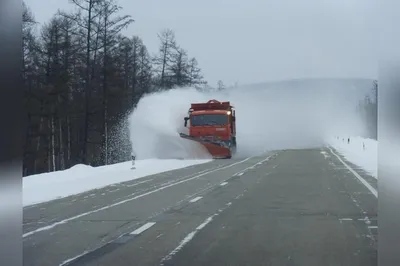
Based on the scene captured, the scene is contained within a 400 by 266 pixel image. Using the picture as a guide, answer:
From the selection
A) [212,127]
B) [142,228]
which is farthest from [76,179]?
[212,127]

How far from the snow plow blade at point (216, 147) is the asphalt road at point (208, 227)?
48.9ft

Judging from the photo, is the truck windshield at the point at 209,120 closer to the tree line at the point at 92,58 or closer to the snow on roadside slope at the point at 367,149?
the snow on roadside slope at the point at 367,149

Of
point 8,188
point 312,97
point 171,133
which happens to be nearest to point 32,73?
point 8,188

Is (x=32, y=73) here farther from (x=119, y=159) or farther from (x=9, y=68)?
(x=119, y=159)

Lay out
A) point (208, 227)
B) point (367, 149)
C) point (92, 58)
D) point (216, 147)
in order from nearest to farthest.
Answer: point (367, 149) < point (92, 58) < point (208, 227) < point (216, 147)

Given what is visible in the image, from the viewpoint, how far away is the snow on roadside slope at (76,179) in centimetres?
1483

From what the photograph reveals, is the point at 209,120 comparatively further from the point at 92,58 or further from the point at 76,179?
the point at 92,58

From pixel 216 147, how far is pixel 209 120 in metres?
2.25

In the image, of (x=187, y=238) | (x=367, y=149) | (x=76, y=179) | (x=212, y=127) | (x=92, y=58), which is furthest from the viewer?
(x=212, y=127)

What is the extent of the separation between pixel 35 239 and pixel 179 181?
11.4m

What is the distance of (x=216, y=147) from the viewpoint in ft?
107

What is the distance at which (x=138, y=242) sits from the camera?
24.4ft

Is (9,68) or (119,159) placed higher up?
(9,68)

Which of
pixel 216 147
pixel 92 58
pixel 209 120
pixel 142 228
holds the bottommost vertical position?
pixel 142 228
